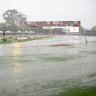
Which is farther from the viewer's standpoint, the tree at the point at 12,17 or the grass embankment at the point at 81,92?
the tree at the point at 12,17

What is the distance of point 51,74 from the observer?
35.3 feet

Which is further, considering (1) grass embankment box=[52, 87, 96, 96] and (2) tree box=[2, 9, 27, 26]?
(2) tree box=[2, 9, 27, 26]

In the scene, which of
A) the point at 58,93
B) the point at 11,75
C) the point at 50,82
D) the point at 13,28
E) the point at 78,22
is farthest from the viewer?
the point at 13,28

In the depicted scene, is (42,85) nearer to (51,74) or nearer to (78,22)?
(51,74)

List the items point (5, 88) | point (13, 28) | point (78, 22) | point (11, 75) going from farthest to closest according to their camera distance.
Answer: point (13, 28)
point (78, 22)
point (11, 75)
point (5, 88)

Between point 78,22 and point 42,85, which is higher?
point 78,22

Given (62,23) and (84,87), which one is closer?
(84,87)

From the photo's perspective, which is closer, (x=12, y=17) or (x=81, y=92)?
(x=81, y=92)

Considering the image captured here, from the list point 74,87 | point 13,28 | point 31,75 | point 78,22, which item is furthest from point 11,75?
point 13,28

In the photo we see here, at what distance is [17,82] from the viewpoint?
9031 millimetres

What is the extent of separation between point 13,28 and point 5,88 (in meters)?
130

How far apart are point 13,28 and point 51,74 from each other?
127773mm

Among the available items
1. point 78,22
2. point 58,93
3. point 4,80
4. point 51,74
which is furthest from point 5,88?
point 78,22

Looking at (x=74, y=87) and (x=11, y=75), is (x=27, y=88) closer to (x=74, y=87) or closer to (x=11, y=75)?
(x=74, y=87)
